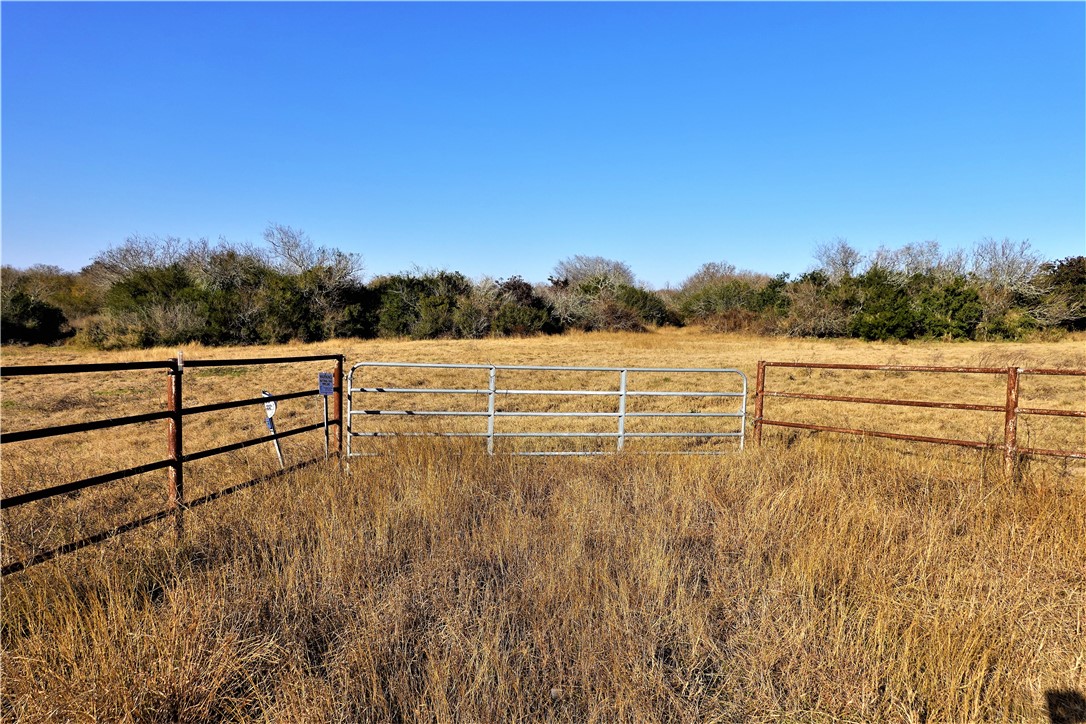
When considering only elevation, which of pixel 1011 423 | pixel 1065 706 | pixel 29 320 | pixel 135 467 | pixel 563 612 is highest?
pixel 29 320

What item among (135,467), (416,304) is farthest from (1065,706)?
(416,304)

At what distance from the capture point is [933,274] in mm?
42094

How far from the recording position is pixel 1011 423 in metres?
6.36

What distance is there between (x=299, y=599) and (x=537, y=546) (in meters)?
1.56

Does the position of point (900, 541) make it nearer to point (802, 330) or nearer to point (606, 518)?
point (606, 518)

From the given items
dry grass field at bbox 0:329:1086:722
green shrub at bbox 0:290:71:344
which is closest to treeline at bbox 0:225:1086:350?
green shrub at bbox 0:290:71:344

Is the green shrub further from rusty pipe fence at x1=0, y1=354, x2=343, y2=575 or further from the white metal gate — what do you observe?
rusty pipe fence at x1=0, y1=354, x2=343, y2=575

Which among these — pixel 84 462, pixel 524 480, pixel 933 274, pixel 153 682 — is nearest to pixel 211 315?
pixel 84 462

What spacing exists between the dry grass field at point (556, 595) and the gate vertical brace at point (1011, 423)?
0.26 m

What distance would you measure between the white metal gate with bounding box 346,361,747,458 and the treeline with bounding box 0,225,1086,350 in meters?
17.6

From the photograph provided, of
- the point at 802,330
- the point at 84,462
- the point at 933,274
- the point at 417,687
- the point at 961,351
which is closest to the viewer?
the point at 417,687

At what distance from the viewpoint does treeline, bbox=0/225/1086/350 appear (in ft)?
105

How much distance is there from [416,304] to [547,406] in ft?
84.6

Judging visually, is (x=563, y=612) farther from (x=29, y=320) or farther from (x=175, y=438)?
(x=29, y=320)
